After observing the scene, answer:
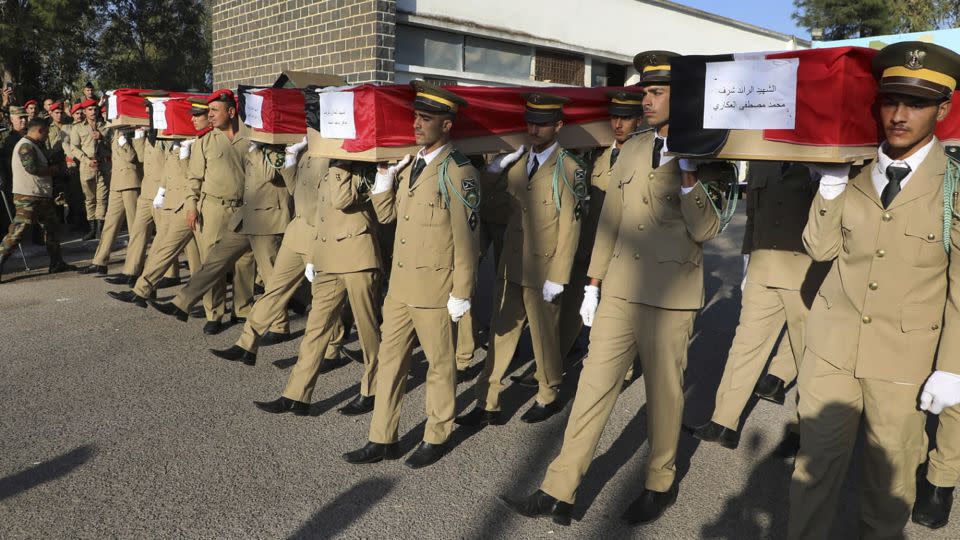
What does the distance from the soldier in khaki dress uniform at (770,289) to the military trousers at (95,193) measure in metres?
9.80

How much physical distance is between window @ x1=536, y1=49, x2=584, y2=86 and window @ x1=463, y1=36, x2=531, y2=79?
1.20 ft

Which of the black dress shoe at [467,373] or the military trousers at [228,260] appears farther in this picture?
the military trousers at [228,260]

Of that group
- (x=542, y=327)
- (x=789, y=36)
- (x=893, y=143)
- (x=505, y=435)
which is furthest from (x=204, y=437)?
(x=789, y=36)

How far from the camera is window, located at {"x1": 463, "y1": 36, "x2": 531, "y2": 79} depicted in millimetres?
11859

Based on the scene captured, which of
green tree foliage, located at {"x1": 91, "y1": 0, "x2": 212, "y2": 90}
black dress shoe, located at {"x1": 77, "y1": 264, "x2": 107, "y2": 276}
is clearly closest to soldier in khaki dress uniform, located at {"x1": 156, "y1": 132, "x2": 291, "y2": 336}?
black dress shoe, located at {"x1": 77, "y1": 264, "x2": 107, "y2": 276}

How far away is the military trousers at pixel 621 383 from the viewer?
3.40 meters

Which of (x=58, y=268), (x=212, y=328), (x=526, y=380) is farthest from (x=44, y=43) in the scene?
(x=526, y=380)

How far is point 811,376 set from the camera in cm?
292

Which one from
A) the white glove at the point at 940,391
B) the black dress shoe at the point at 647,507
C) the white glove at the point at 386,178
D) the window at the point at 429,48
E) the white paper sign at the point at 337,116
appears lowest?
the black dress shoe at the point at 647,507

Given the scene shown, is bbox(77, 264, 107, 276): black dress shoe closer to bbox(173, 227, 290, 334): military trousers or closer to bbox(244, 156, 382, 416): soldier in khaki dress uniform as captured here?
bbox(173, 227, 290, 334): military trousers

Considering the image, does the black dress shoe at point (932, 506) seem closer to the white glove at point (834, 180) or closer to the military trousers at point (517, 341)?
the white glove at point (834, 180)

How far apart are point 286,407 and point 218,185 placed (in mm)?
2657

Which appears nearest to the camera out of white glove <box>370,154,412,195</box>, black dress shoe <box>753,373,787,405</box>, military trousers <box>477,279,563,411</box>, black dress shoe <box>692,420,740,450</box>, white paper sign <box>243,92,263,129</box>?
black dress shoe <box>692,420,740,450</box>

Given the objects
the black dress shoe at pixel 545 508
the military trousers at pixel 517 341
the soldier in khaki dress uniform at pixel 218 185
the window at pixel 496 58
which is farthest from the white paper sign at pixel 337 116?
the window at pixel 496 58
